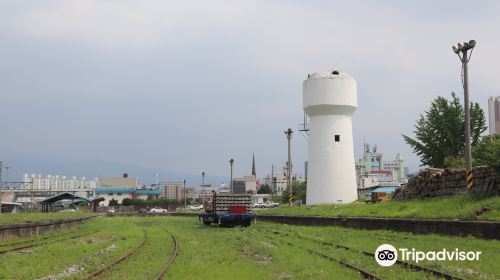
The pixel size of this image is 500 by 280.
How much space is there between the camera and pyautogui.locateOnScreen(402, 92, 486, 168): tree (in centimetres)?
4650

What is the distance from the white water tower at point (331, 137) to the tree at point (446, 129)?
875cm

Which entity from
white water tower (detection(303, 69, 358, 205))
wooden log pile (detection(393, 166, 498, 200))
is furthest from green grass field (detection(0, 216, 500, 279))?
white water tower (detection(303, 69, 358, 205))

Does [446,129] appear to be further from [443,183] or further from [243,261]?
[243,261]

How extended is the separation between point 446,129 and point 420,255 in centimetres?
3529

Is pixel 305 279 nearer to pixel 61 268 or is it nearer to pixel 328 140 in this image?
pixel 61 268

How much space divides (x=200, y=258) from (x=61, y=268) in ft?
12.6

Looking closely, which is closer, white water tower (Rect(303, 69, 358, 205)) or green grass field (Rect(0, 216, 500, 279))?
green grass field (Rect(0, 216, 500, 279))

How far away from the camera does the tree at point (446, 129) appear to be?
46.5 meters

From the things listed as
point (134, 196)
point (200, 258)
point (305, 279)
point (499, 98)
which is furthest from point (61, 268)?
point (134, 196)

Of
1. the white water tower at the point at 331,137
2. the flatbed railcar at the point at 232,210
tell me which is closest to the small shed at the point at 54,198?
the flatbed railcar at the point at 232,210

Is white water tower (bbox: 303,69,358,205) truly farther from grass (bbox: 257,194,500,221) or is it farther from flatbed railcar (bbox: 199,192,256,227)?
flatbed railcar (bbox: 199,192,256,227)

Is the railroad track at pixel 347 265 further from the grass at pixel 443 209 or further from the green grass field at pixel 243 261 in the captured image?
the grass at pixel 443 209

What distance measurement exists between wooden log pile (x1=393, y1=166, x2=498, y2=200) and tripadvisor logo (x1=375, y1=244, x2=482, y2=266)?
32.2ft

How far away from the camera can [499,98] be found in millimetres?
82750
